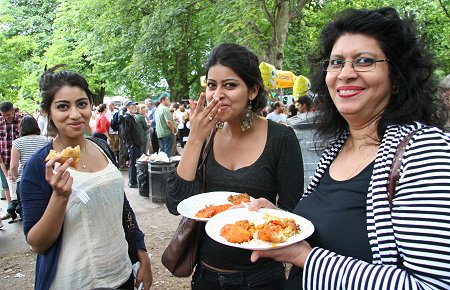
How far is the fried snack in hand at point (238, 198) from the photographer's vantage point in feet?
6.67

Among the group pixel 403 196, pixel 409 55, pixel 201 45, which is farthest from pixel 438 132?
pixel 201 45

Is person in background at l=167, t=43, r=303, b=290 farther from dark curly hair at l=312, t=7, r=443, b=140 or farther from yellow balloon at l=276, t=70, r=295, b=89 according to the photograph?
yellow balloon at l=276, t=70, r=295, b=89

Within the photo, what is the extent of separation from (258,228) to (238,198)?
0.31 meters

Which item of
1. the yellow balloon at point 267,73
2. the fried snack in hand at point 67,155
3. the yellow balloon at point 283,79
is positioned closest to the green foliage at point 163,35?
the yellow balloon at point 283,79

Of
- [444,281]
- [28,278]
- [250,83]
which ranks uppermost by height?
[250,83]

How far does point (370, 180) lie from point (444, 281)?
17.0 inches

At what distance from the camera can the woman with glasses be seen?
44.4 inches

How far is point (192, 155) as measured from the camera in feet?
7.09

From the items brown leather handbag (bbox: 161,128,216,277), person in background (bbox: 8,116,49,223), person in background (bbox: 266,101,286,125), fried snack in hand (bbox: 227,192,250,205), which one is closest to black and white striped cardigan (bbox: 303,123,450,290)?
fried snack in hand (bbox: 227,192,250,205)

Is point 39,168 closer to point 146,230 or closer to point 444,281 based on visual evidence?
point 444,281

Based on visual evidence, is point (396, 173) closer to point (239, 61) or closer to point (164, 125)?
point (239, 61)

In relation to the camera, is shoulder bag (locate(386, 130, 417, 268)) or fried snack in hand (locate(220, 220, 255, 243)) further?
fried snack in hand (locate(220, 220, 255, 243))

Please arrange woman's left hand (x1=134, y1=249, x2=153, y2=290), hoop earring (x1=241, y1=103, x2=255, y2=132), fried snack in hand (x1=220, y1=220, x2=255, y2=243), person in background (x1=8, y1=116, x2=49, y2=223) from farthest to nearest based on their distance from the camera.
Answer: person in background (x1=8, y1=116, x2=49, y2=223)
woman's left hand (x1=134, y1=249, x2=153, y2=290)
hoop earring (x1=241, y1=103, x2=255, y2=132)
fried snack in hand (x1=220, y1=220, x2=255, y2=243)

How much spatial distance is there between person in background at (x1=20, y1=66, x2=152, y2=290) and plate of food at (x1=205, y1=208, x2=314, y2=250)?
0.78 metres
